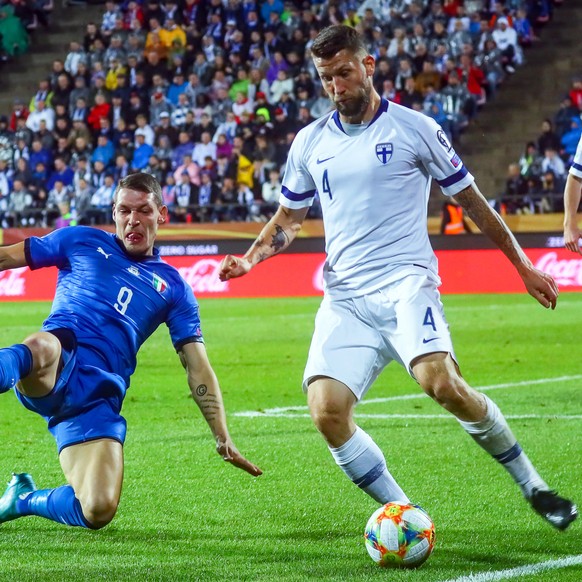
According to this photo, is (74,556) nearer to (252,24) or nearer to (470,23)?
(470,23)

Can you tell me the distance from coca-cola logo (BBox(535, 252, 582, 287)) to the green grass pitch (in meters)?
5.36

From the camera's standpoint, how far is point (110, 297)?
555 centimetres

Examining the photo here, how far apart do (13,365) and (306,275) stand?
14854 mm

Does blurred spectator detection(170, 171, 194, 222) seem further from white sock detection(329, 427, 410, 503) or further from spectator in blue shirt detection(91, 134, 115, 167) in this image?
white sock detection(329, 427, 410, 503)

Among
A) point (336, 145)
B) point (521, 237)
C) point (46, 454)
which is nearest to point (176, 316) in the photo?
point (336, 145)

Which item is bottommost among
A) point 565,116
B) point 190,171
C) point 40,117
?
point 40,117

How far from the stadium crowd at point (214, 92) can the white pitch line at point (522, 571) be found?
17.3 metres

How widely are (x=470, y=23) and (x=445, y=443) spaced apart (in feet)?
55.7

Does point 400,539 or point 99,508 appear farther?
point 99,508

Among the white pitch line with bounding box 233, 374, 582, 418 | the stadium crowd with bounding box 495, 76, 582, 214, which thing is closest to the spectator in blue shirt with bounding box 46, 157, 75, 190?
the stadium crowd with bounding box 495, 76, 582, 214

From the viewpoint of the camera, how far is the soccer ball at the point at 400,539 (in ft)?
15.3

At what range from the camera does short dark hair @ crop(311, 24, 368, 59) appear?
517 centimetres

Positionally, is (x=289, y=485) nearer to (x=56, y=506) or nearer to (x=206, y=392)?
(x=206, y=392)

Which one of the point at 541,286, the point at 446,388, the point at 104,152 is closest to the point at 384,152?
the point at 541,286
